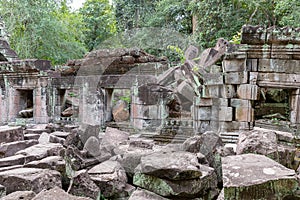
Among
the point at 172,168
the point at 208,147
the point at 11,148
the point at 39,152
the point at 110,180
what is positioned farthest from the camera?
the point at 11,148

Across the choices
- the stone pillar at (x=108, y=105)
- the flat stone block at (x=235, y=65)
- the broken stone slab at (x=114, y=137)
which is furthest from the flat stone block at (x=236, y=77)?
the stone pillar at (x=108, y=105)

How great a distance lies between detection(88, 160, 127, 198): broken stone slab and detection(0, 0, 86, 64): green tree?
11.9 meters

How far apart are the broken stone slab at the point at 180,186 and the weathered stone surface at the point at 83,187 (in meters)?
0.68

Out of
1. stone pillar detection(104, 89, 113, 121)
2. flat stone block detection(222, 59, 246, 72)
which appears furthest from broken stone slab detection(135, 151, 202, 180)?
stone pillar detection(104, 89, 113, 121)

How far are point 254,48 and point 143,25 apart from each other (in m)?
13.9

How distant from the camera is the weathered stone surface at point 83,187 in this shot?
3711 millimetres

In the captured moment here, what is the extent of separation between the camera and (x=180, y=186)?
328 centimetres

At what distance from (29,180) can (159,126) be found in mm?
5058

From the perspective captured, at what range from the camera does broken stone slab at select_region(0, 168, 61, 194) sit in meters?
3.69

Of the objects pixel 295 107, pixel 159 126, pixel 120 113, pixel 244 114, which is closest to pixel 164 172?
pixel 244 114

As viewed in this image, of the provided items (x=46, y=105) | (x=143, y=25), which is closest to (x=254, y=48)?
(x=46, y=105)

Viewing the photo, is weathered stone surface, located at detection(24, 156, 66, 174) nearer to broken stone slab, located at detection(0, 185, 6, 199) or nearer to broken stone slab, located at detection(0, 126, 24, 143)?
broken stone slab, located at detection(0, 185, 6, 199)

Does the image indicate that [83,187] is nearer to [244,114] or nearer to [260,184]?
[260,184]

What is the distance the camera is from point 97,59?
31.6 feet
